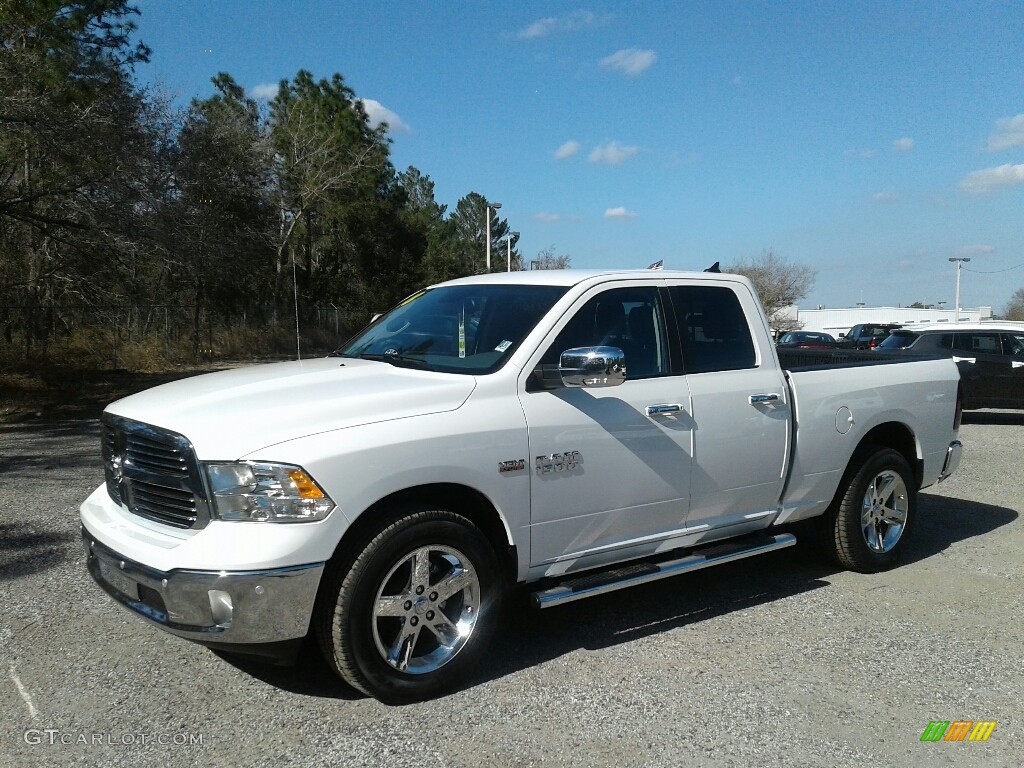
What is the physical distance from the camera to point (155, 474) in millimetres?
3588

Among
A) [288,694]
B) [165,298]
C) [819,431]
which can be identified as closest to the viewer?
[288,694]

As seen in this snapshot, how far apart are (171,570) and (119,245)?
45.4 ft

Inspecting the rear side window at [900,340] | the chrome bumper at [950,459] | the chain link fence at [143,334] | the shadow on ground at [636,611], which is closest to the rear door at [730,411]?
the shadow on ground at [636,611]

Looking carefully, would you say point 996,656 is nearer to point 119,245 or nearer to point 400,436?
point 400,436

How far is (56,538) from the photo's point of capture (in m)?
6.28

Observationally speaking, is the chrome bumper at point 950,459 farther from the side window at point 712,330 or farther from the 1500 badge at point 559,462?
the 1500 badge at point 559,462

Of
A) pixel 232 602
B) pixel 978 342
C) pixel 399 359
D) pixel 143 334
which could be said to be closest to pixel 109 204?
pixel 143 334

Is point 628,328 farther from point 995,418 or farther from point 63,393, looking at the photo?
point 63,393

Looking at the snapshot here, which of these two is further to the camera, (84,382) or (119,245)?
(84,382)

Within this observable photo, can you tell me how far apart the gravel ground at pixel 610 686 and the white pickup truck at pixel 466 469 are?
1.10ft

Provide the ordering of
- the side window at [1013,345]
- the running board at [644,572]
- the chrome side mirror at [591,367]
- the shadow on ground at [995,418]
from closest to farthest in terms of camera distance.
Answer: the chrome side mirror at [591,367] < the running board at [644,572] < the side window at [1013,345] < the shadow on ground at [995,418]

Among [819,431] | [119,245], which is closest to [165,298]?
[119,245]

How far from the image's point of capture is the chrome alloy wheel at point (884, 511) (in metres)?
5.66

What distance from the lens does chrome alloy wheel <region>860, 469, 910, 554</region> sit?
5.66 m
